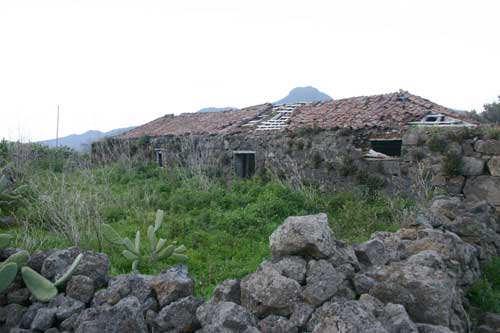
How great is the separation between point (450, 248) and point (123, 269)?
4003 millimetres

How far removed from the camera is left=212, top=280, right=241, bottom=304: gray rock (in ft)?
12.0

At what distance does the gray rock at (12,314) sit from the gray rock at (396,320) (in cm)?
293

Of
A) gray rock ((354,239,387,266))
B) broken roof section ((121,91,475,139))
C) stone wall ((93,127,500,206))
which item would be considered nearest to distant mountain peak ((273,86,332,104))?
broken roof section ((121,91,475,139))

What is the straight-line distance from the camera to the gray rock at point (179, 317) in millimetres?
3463

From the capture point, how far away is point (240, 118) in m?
17.3

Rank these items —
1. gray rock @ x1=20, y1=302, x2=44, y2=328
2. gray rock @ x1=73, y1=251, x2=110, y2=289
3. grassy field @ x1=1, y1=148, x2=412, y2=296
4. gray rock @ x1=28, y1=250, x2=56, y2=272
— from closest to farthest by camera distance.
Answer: gray rock @ x1=20, y1=302, x2=44, y2=328 < gray rock @ x1=73, y1=251, x2=110, y2=289 < gray rock @ x1=28, y1=250, x2=56, y2=272 < grassy field @ x1=1, y1=148, x2=412, y2=296

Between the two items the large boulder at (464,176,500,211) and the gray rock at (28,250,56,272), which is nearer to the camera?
the gray rock at (28,250,56,272)

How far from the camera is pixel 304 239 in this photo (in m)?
3.61

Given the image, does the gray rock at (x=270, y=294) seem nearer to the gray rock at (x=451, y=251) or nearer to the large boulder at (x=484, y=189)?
the gray rock at (x=451, y=251)

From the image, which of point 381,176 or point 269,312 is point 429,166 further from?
point 269,312

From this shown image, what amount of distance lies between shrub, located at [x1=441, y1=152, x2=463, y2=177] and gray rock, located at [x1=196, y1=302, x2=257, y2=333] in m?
7.12

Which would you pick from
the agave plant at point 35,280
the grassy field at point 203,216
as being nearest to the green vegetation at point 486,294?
the grassy field at point 203,216

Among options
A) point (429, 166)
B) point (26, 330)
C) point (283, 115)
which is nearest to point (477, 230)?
point (429, 166)

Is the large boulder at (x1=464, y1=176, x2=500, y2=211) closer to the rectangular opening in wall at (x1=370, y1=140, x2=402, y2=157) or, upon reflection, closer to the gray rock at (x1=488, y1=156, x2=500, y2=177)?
the gray rock at (x1=488, y1=156, x2=500, y2=177)
